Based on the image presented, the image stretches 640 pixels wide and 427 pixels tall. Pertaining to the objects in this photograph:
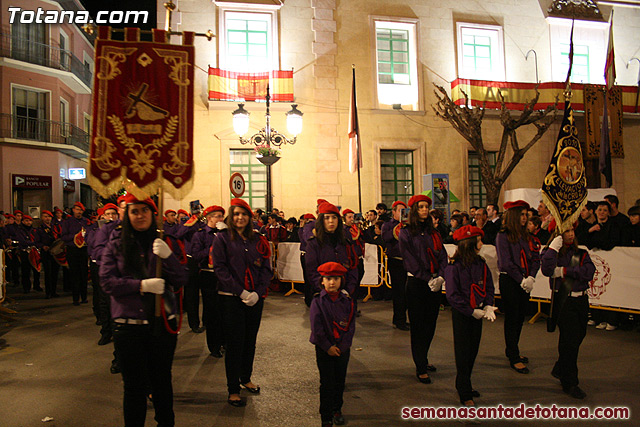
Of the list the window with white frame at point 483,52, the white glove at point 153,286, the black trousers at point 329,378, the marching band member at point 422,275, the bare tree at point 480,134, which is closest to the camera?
the white glove at point 153,286

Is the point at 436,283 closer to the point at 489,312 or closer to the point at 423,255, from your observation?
the point at 423,255

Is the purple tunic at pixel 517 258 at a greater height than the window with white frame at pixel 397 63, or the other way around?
the window with white frame at pixel 397 63

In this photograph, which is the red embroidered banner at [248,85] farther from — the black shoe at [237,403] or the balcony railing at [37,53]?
the balcony railing at [37,53]

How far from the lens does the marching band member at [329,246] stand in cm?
524

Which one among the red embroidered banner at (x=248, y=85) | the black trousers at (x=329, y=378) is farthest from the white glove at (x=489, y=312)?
the red embroidered banner at (x=248, y=85)

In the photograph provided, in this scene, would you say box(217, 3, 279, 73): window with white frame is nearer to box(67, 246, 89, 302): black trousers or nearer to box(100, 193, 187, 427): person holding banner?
box(67, 246, 89, 302): black trousers

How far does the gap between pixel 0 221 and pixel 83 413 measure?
11.0 metres

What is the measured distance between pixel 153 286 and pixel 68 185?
27.3 metres

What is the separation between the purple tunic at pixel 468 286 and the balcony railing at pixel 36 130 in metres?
25.4

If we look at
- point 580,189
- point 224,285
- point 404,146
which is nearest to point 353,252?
point 224,285

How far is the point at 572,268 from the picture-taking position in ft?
16.7

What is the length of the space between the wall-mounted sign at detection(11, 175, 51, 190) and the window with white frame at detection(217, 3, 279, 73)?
13.5 meters

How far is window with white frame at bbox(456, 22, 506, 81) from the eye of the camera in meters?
19.8

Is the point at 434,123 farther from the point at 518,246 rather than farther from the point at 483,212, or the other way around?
the point at 518,246
